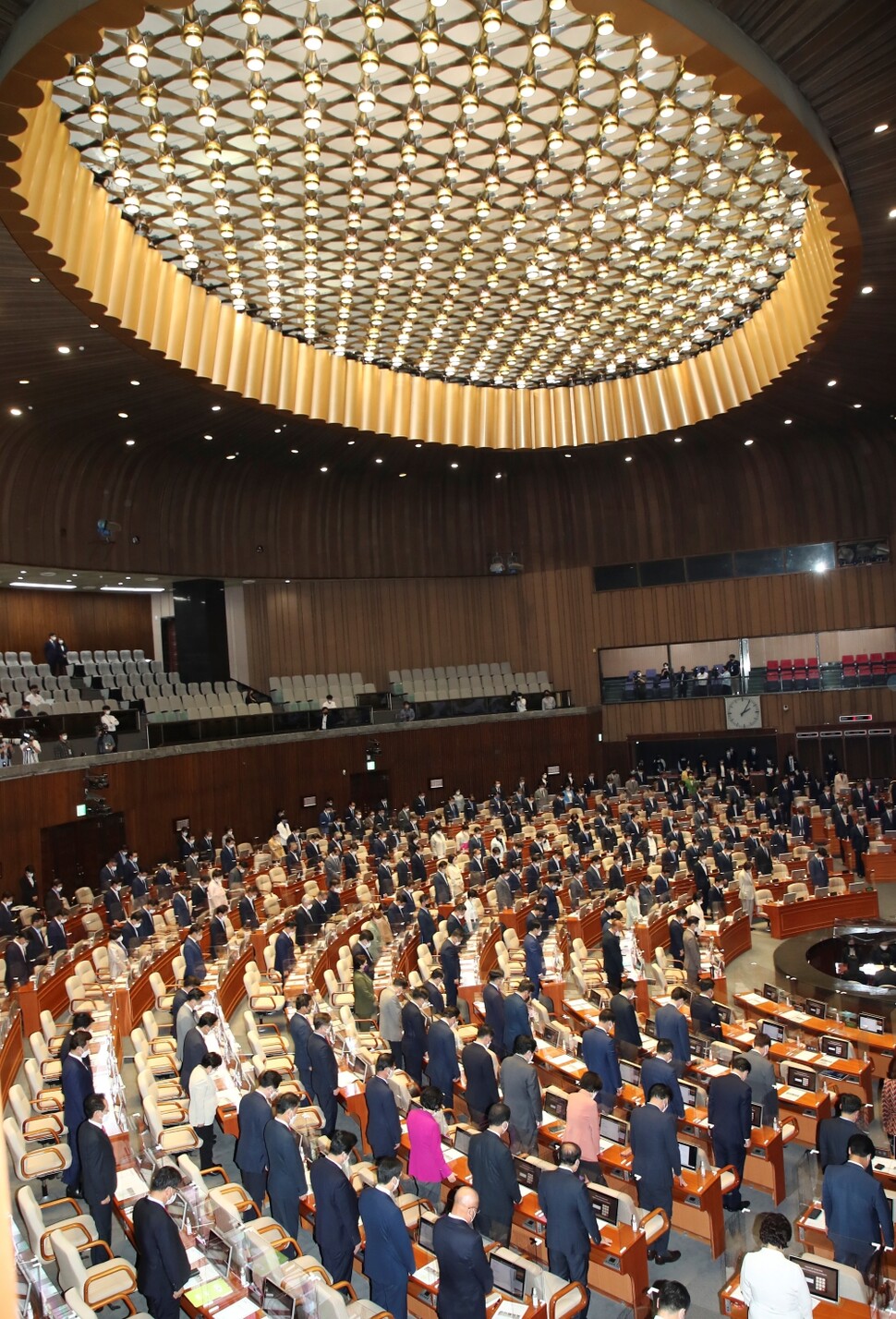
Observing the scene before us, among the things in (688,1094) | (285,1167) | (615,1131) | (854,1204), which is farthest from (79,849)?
(854,1204)

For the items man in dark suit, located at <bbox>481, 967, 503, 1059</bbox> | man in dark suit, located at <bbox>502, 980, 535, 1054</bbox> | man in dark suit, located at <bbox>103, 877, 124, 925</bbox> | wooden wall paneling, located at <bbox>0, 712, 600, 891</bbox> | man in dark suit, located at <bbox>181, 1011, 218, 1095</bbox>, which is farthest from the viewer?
wooden wall paneling, located at <bbox>0, 712, 600, 891</bbox>

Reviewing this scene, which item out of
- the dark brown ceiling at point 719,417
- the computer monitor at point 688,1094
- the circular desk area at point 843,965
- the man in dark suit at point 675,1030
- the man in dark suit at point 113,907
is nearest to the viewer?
the computer monitor at point 688,1094

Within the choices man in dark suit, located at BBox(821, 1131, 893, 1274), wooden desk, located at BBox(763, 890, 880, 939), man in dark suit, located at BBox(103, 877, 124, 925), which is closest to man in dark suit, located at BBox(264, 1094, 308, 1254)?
man in dark suit, located at BBox(821, 1131, 893, 1274)

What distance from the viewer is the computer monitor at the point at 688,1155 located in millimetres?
8172

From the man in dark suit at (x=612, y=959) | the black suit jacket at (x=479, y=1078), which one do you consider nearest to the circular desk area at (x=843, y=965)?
the man in dark suit at (x=612, y=959)

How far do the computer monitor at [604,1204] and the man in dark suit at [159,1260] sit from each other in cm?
274

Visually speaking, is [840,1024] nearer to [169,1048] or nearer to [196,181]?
[169,1048]

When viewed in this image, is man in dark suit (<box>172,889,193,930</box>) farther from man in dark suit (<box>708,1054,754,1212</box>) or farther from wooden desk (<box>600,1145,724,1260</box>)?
man in dark suit (<box>708,1054,754,1212</box>)

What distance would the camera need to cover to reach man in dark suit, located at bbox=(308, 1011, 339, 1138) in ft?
31.7

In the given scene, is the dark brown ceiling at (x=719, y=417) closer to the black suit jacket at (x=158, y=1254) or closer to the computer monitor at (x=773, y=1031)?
the computer monitor at (x=773, y=1031)

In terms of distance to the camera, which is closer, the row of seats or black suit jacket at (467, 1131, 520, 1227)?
black suit jacket at (467, 1131, 520, 1227)

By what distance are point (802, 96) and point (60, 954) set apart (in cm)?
1364

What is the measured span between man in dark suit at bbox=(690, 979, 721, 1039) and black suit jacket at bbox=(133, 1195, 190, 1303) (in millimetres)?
5862

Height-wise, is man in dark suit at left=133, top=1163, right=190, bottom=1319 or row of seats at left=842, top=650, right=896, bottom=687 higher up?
row of seats at left=842, top=650, right=896, bottom=687
